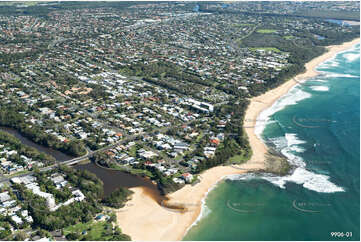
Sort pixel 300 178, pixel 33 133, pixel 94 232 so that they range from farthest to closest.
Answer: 1. pixel 33 133
2. pixel 300 178
3. pixel 94 232

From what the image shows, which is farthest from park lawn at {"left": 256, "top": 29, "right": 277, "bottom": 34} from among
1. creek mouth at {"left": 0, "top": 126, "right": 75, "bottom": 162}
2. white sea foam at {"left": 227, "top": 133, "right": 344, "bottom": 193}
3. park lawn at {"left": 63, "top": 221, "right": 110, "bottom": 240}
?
park lawn at {"left": 63, "top": 221, "right": 110, "bottom": 240}

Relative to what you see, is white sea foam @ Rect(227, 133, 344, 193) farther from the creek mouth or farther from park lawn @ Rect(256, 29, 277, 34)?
park lawn @ Rect(256, 29, 277, 34)

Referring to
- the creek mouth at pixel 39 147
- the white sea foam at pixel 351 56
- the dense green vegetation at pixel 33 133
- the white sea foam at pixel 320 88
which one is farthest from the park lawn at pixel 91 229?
the white sea foam at pixel 351 56

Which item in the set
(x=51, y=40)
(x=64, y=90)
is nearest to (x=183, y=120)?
(x=64, y=90)

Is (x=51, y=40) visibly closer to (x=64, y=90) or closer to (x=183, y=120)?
(x=64, y=90)

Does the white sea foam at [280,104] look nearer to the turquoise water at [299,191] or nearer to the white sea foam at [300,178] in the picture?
the turquoise water at [299,191]

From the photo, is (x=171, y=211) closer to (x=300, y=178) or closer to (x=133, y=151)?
(x=133, y=151)

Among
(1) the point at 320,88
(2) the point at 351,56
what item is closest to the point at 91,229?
(1) the point at 320,88
